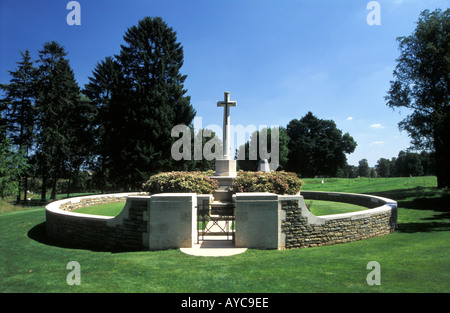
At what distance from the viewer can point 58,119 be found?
24969mm

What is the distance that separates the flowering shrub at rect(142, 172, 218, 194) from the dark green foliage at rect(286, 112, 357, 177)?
3889cm

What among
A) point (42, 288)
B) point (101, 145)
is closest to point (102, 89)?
point (101, 145)

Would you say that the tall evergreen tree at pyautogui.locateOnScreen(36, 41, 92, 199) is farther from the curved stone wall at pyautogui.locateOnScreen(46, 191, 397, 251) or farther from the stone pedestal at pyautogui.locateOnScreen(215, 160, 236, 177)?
the curved stone wall at pyautogui.locateOnScreen(46, 191, 397, 251)

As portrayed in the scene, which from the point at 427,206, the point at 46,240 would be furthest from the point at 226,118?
the point at 427,206

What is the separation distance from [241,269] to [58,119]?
1031 inches

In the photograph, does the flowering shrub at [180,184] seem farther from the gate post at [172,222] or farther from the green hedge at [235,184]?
the gate post at [172,222]

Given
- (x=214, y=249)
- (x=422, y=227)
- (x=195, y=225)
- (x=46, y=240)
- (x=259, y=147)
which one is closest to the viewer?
(x=214, y=249)

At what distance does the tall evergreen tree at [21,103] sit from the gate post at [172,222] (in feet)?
80.6

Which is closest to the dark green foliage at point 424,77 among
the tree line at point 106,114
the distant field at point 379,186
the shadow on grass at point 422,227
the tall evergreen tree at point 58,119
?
the tree line at point 106,114

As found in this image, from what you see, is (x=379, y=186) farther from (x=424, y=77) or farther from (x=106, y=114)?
(x=106, y=114)

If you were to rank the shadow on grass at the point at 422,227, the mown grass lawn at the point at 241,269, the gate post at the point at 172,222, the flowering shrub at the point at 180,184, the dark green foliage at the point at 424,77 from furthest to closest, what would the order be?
the dark green foliage at the point at 424,77 → the flowering shrub at the point at 180,184 → the shadow on grass at the point at 422,227 → the gate post at the point at 172,222 → the mown grass lawn at the point at 241,269

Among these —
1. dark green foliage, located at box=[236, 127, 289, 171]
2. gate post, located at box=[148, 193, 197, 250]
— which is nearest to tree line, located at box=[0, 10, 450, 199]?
gate post, located at box=[148, 193, 197, 250]

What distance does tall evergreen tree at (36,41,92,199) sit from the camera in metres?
24.2

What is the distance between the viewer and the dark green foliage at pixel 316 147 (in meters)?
47.4
